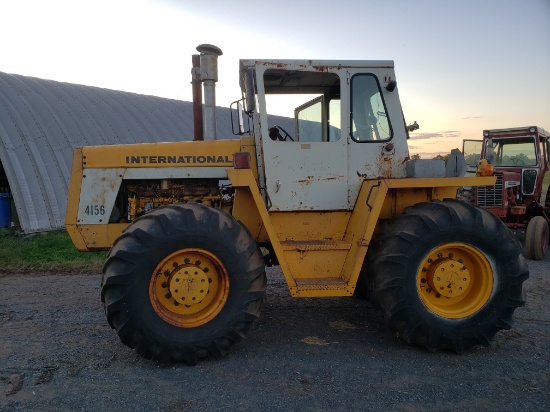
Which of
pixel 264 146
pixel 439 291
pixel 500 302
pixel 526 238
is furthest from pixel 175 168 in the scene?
pixel 526 238

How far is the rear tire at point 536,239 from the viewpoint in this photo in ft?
31.8

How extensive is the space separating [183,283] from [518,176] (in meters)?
9.81

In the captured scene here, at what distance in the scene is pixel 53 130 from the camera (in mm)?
13734

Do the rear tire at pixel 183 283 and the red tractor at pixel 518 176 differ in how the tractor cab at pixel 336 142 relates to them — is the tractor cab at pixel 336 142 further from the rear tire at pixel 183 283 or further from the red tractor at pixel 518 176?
the red tractor at pixel 518 176

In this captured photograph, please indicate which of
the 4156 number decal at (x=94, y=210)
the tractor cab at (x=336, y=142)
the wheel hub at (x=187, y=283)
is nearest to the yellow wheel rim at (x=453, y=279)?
the tractor cab at (x=336, y=142)

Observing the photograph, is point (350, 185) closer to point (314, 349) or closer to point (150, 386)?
point (314, 349)

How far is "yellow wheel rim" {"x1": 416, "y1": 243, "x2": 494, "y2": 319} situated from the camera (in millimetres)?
4574

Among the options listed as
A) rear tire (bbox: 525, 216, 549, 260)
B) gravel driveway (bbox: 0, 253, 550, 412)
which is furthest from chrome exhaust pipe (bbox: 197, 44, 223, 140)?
rear tire (bbox: 525, 216, 549, 260)

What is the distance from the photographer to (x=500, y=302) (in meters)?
4.56

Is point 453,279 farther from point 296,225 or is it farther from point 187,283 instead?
point 187,283

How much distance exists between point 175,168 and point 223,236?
1275 mm

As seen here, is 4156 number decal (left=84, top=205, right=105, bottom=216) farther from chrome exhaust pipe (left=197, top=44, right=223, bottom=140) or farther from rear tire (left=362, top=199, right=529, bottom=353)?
rear tire (left=362, top=199, right=529, bottom=353)

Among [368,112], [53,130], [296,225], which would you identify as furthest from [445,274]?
[53,130]

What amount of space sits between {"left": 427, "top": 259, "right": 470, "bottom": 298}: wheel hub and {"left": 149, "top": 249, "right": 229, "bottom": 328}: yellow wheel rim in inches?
81.0
